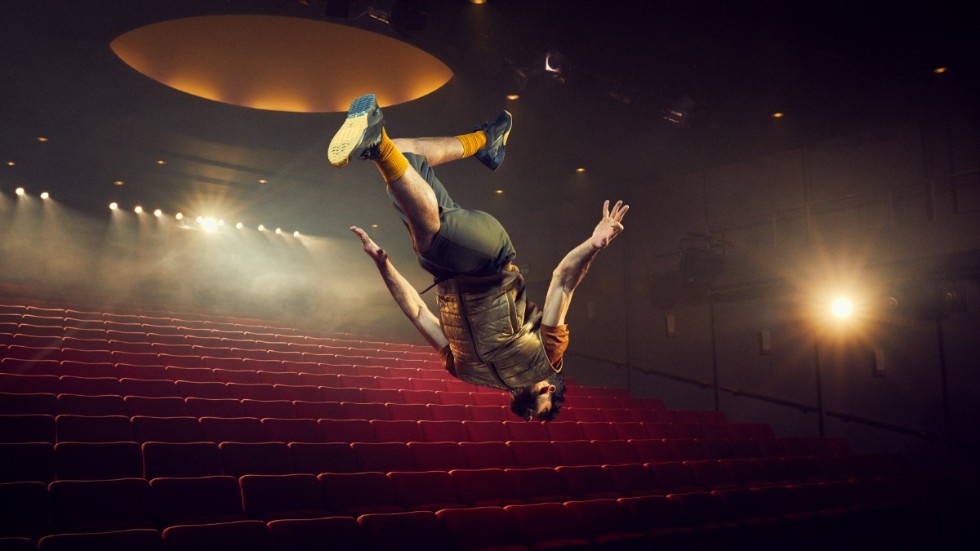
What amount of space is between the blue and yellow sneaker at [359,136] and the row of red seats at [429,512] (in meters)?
1.42

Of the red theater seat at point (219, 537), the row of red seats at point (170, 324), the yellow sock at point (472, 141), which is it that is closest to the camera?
the yellow sock at point (472, 141)

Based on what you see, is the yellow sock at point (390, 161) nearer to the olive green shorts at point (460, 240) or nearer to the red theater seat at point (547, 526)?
the olive green shorts at point (460, 240)

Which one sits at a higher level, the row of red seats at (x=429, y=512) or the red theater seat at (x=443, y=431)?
the red theater seat at (x=443, y=431)

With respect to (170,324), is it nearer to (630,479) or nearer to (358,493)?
(358,493)

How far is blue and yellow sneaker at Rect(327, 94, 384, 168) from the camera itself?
1277 millimetres

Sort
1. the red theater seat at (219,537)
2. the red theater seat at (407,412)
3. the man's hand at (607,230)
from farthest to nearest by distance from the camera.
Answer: the red theater seat at (407,412) → the red theater seat at (219,537) → the man's hand at (607,230)

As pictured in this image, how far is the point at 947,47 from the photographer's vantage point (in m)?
4.24

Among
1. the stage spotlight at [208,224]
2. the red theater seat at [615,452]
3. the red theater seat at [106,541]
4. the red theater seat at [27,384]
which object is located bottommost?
the red theater seat at [615,452]

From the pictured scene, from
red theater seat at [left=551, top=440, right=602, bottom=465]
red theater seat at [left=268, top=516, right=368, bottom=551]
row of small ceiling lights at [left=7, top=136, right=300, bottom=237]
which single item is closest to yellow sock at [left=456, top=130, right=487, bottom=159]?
red theater seat at [left=268, top=516, right=368, bottom=551]

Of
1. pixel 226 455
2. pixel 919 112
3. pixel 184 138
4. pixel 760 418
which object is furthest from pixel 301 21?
pixel 760 418

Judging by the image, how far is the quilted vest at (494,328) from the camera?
172cm

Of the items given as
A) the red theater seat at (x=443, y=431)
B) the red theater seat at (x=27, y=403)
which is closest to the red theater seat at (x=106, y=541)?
the red theater seat at (x=27, y=403)

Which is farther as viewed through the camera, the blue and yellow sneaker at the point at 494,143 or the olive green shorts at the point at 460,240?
the blue and yellow sneaker at the point at 494,143

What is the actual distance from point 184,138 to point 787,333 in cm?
586
